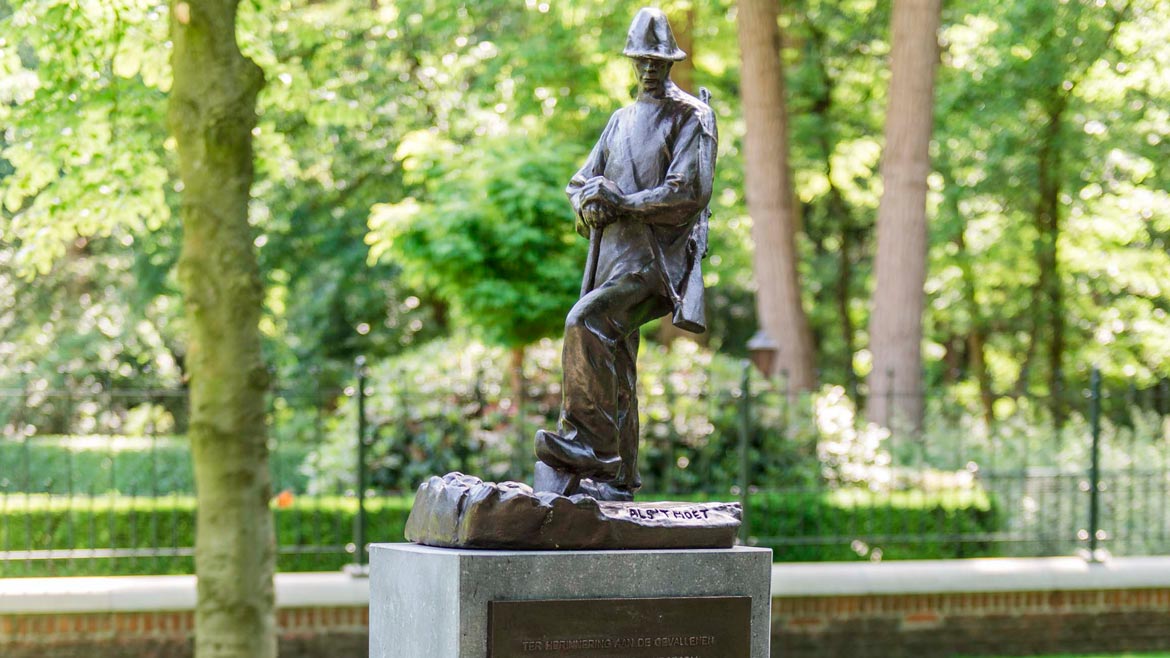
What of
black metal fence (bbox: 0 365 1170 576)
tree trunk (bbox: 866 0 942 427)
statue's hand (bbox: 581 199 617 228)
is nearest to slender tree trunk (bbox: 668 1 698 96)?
tree trunk (bbox: 866 0 942 427)

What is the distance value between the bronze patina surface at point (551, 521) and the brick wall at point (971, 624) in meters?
6.40

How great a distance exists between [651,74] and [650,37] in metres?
0.16

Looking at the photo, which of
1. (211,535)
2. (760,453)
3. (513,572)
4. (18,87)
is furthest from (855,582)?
(18,87)

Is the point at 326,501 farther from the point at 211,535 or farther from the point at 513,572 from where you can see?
the point at 513,572

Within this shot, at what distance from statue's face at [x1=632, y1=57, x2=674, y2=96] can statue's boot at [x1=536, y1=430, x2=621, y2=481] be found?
1.53 metres

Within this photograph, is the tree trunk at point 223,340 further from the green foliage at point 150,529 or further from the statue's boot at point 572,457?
the green foliage at point 150,529

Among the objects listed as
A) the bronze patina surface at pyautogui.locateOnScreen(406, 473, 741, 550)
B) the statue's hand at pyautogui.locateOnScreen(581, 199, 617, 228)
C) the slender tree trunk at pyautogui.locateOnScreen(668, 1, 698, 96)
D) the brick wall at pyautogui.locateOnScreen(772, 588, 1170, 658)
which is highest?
the slender tree trunk at pyautogui.locateOnScreen(668, 1, 698, 96)

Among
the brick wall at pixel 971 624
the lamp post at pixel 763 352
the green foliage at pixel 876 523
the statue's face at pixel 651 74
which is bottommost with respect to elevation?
Result: the brick wall at pixel 971 624

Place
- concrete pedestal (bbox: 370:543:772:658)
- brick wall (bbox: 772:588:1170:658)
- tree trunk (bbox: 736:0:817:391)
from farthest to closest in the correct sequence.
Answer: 1. tree trunk (bbox: 736:0:817:391)
2. brick wall (bbox: 772:588:1170:658)
3. concrete pedestal (bbox: 370:543:772:658)

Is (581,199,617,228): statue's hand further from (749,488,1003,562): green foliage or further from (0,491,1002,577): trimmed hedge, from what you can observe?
(749,488,1003,562): green foliage

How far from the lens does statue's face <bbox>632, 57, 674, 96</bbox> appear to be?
6.46m

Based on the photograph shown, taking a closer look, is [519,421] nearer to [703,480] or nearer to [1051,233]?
[703,480]

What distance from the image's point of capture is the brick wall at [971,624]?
12.4 metres

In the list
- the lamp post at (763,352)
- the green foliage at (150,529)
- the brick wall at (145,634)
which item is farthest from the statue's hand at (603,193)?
the lamp post at (763,352)
